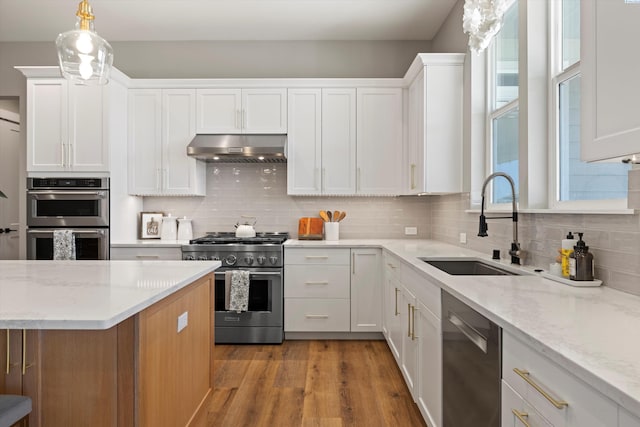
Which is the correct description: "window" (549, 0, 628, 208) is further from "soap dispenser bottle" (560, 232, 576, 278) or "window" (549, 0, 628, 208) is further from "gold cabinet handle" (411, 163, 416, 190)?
"gold cabinet handle" (411, 163, 416, 190)

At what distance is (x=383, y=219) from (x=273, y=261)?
51.9 inches

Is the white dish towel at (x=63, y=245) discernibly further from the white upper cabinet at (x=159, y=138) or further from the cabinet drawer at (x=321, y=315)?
the cabinet drawer at (x=321, y=315)

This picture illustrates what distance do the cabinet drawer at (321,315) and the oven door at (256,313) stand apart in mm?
171

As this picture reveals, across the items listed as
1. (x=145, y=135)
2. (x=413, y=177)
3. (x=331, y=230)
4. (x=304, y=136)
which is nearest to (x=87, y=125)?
(x=145, y=135)

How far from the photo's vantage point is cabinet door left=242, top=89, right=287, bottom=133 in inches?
153

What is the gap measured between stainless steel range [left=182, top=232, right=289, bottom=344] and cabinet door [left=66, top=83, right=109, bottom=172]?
3.89 feet

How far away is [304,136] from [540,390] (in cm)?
325

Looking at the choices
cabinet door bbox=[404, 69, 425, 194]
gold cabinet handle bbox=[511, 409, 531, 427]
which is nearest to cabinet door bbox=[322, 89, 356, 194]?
cabinet door bbox=[404, 69, 425, 194]

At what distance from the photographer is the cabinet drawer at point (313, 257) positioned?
3639 mm

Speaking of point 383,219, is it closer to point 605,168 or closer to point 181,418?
point 605,168

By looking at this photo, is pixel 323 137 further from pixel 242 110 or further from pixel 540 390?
pixel 540 390

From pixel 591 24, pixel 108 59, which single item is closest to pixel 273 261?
pixel 108 59

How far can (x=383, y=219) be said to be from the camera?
4199 millimetres

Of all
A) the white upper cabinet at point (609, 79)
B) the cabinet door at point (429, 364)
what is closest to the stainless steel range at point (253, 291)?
the cabinet door at point (429, 364)
